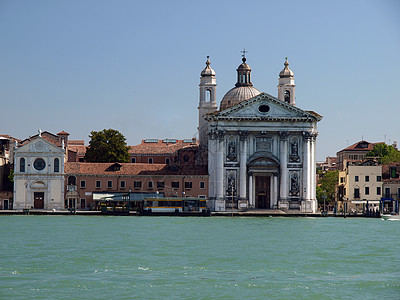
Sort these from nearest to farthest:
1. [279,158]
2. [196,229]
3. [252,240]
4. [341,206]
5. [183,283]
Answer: [183,283]
[252,240]
[196,229]
[279,158]
[341,206]

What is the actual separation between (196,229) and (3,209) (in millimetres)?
28442

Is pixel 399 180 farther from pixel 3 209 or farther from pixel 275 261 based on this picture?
pixel 275 261

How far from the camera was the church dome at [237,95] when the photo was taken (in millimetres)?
81831

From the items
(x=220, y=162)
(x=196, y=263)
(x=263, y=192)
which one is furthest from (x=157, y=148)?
(x=196, y=263)

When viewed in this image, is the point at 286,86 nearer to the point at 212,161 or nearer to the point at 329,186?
the point at 212,161

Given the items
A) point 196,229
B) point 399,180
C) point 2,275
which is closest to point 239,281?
point 2,275

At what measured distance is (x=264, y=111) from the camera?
244 ft

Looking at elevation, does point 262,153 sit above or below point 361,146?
below

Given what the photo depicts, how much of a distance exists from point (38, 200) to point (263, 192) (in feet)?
64.1

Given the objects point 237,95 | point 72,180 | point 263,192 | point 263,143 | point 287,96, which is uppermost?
point 287,96

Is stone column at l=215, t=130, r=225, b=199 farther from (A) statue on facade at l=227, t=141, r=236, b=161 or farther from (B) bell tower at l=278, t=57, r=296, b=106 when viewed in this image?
(B) bell tower at l=278, t=57, r=296, b=106

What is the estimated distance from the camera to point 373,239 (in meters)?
46.1

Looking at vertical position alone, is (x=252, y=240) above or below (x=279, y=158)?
below

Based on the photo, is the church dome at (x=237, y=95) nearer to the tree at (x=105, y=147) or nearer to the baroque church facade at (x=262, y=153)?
the baroque church facade at (x=262, y=153)
